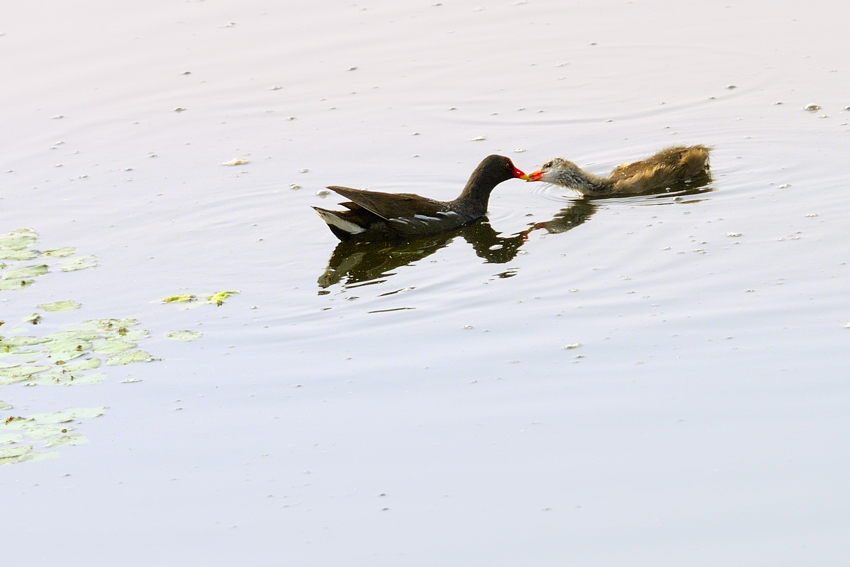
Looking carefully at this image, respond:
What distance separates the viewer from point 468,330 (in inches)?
282

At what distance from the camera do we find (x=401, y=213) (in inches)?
365

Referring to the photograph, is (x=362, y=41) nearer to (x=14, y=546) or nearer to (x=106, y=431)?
(x=106, y=431)

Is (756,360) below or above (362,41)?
below

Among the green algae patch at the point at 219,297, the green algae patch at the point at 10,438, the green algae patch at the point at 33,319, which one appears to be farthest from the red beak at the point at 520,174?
the green algae patch at the point at 10,438

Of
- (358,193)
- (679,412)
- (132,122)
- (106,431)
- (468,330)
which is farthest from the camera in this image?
(132,122)

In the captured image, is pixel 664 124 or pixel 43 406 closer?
pixel 43 406

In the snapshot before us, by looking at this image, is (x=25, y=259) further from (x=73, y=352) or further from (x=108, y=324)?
(x=73, y=352)

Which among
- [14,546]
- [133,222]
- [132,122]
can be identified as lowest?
[14,546]

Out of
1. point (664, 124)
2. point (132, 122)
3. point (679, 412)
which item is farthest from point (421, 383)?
point (132, 122)

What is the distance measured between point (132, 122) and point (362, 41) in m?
3.52

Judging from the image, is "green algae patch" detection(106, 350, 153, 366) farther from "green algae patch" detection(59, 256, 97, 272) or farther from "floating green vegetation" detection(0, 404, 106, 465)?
"green algae patch" detection(59, 256, 97, 272)

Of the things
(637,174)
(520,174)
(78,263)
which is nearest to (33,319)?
(78,263)

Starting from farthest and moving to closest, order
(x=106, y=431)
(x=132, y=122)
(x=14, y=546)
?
1. (x=132, y=122)
2. (x=106, y=431)
3. (x=14, y=546)

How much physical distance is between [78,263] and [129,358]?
2159 mm
